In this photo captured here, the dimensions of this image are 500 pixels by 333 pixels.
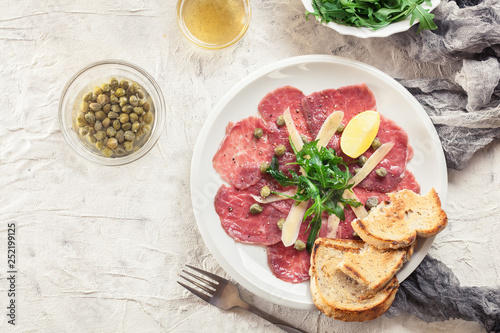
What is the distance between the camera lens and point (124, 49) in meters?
2.75

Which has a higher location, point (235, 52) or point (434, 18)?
point (434, 18)

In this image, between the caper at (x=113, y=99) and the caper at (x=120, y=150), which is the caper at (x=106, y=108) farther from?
the caper at (x=120, y=150)

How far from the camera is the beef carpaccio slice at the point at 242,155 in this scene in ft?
8.60

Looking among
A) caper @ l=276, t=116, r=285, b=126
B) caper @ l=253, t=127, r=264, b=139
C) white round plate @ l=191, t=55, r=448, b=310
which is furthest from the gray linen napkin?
caper @ l=253, t=127, r=264, b=139

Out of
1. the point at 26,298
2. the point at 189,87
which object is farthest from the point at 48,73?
the point at 26,298

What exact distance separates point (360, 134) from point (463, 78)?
2.61ft

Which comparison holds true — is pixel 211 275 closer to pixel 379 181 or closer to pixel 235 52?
pixel 379 181

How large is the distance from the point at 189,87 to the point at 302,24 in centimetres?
94

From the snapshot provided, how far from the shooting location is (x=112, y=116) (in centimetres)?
251

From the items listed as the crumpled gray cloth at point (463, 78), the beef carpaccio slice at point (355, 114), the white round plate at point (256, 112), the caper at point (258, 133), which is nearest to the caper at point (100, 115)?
the white round plate at point (256, 112)

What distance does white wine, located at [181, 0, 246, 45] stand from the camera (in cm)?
272

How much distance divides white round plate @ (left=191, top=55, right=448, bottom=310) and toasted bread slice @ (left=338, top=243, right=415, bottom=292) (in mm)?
186

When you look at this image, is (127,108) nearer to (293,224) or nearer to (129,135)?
(129,135)

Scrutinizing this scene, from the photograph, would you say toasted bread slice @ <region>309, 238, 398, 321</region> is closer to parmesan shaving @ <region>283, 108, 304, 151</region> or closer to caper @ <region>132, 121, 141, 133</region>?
parmesan shaving @ <region>283, 108, 304, 151</region>
